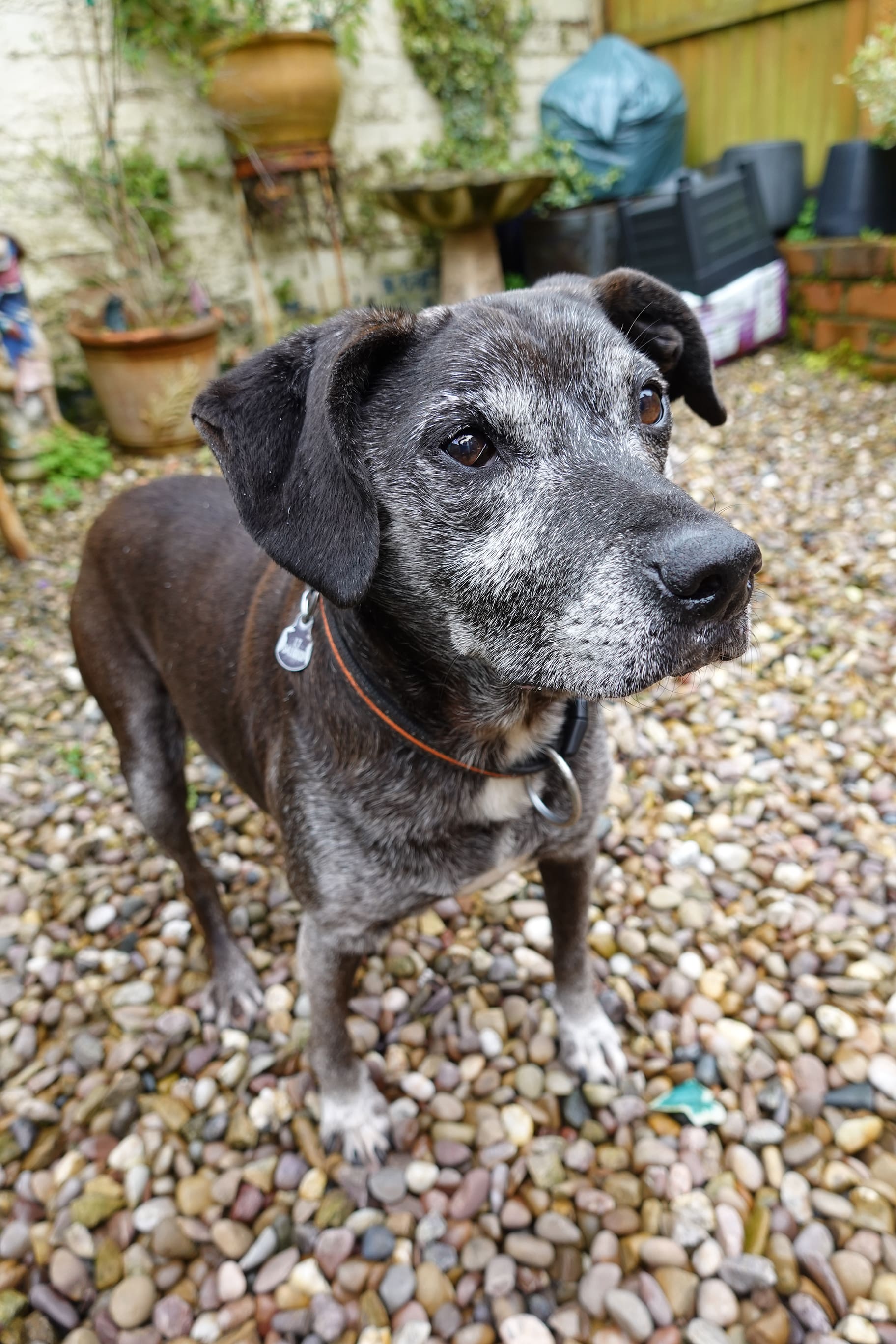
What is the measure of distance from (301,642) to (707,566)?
39.9 inches

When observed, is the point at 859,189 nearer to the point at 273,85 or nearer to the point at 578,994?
the point at 273,85

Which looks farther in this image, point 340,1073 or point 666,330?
point 340,1073

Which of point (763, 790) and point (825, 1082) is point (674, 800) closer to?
point (763, 790)

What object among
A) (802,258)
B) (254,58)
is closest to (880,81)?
(802,258)

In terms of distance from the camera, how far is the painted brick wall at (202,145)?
5.76m

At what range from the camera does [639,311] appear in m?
2.04

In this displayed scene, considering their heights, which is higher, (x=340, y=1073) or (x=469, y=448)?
(x=469, y=448)

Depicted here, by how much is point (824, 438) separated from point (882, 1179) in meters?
4.62

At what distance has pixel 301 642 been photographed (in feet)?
6.49

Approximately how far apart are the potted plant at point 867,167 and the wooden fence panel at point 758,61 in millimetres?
283

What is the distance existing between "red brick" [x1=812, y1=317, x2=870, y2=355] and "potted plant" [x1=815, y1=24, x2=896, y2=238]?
62 centimetres

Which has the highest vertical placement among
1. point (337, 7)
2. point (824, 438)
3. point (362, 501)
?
point (337, 7)

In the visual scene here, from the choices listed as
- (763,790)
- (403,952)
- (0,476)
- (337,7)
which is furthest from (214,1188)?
(337,7)

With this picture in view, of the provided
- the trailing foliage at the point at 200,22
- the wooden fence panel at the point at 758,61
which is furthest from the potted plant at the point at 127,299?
the wooden fence panel at the point at 758,61
